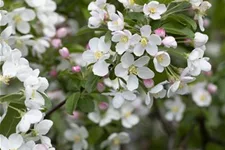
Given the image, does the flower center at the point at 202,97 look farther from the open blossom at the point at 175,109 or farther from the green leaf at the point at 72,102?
the green leaf at the point at 72,102

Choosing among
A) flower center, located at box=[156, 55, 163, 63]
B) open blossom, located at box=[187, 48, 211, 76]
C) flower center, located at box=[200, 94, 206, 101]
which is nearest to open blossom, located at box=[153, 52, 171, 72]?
flower center, located at box=[156, 55, 163, 63]

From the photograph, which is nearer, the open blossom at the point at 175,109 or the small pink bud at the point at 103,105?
the small pink bud at the point at 103,105

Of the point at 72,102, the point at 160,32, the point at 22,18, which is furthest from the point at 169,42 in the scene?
the point at 22,18

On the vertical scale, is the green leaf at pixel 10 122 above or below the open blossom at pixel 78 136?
above

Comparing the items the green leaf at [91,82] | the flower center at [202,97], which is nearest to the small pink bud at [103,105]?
the green leaf at [91,82]

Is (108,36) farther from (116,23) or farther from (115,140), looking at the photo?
(115,140)

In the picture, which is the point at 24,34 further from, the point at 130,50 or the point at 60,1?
the point at 130,50

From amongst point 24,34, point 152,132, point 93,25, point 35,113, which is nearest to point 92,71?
point 93,25

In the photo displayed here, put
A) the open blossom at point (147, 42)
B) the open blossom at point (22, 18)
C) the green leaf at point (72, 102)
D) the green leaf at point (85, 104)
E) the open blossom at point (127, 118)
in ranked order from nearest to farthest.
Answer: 1. the open blossom at point (147, 42)
2. the green leaf at point (72, 102)
3. the green leaf at point (85, 104)
4. the open blossom at point (22, 18)
5. the open blossom at point (127, 118)
